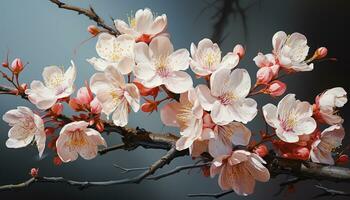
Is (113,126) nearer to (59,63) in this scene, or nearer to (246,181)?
(246,181)

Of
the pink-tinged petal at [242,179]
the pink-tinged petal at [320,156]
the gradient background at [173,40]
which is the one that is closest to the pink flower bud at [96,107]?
the pink-tinged petal at [242,179]

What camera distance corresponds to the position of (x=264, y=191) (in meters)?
1.19

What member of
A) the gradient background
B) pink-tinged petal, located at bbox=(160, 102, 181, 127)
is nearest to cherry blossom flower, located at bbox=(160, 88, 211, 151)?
pink-tinged petal, located at bbox=(160, 102, 181, 127)

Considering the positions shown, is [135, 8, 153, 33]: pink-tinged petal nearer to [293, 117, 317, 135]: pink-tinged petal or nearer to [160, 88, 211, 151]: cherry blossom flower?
[160, 88, 211, 151]: cherry blossom flower

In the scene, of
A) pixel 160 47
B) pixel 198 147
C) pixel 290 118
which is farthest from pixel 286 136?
pixel 160 47

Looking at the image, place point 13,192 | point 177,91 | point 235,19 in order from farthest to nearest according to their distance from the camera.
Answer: point 235,19, point 13,192, point 177,91

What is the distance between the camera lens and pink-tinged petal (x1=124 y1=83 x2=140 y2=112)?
0.61 m

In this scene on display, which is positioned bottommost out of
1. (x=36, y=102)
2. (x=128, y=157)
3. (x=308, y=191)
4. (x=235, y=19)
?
(x=308, y=191)

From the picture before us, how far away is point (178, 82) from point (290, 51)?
0.68 feet

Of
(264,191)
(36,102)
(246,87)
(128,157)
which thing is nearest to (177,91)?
(246,87)

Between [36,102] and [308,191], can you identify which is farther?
[308,191]

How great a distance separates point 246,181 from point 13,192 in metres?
0.74

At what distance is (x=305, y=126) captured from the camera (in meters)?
0.65

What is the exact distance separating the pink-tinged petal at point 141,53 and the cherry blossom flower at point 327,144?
32 centimetres
